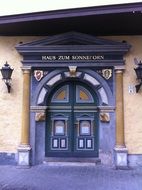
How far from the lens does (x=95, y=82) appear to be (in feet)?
31.9

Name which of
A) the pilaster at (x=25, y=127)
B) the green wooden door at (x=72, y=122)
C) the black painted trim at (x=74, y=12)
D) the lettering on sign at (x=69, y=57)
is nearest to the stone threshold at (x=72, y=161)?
the green wooden door at (x=72, y=122)

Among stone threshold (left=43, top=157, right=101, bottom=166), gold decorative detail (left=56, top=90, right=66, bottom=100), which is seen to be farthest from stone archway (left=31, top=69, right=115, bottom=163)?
gold decorative detail (left=56, top=90, right=66, bottom=100)

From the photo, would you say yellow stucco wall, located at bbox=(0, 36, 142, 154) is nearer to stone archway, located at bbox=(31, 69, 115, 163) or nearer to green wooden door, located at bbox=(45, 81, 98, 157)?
stone archway, located at bbox=(31, 69, 115, 163)

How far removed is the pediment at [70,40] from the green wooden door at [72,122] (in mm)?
1138

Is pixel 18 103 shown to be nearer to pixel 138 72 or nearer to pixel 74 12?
pixel 74 12

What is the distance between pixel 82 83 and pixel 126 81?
1.21 meters

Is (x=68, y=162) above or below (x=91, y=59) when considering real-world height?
below

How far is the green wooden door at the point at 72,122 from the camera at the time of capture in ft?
32.8

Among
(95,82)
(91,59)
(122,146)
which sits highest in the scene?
(91,59)

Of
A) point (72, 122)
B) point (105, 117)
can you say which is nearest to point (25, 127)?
point (72, 122)

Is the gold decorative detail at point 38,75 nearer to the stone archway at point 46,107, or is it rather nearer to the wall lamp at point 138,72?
the stone archway at point 46,107

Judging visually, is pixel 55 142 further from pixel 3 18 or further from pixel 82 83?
pixel 3 18

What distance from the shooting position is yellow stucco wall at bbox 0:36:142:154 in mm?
9609

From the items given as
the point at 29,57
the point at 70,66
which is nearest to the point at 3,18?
the point at 29,57
